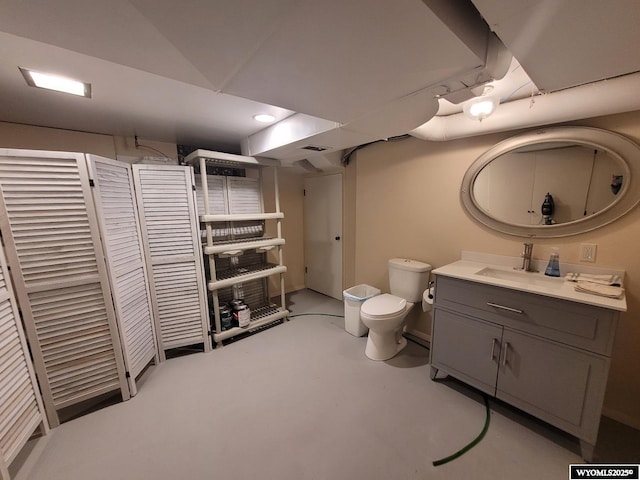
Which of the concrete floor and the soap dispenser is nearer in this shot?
the concrete floor

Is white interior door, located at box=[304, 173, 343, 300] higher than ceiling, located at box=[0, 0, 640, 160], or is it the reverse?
ceiling, located at box=[0, 0, 640, 160]

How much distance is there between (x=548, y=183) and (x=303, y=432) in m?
2.40

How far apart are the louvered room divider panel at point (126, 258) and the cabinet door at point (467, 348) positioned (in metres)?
2.35

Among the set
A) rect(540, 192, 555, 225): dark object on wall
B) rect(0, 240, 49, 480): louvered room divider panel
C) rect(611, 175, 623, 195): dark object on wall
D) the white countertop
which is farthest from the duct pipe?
rect(0, 240, 49, 480): louvered room divider panel

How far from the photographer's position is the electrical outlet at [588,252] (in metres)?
1.58

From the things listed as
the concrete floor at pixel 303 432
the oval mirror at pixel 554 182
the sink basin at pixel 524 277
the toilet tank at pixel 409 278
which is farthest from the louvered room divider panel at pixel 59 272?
the oval mirror at pixel 554 182

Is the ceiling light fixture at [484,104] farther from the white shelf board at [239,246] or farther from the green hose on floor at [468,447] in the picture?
the white shelf board at [239,246]

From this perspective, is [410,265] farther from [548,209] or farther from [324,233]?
[324,233]

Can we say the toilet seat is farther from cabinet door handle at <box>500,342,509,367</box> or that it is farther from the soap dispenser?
the soap dispenser

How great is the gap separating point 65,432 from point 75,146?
2.20 metres

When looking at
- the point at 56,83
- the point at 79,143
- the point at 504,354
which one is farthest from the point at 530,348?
the point at 79,143

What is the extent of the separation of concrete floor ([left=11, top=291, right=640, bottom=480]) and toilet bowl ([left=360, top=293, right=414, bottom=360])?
139 millimetres

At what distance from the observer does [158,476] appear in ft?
4.24

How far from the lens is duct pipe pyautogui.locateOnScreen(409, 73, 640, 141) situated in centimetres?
128
